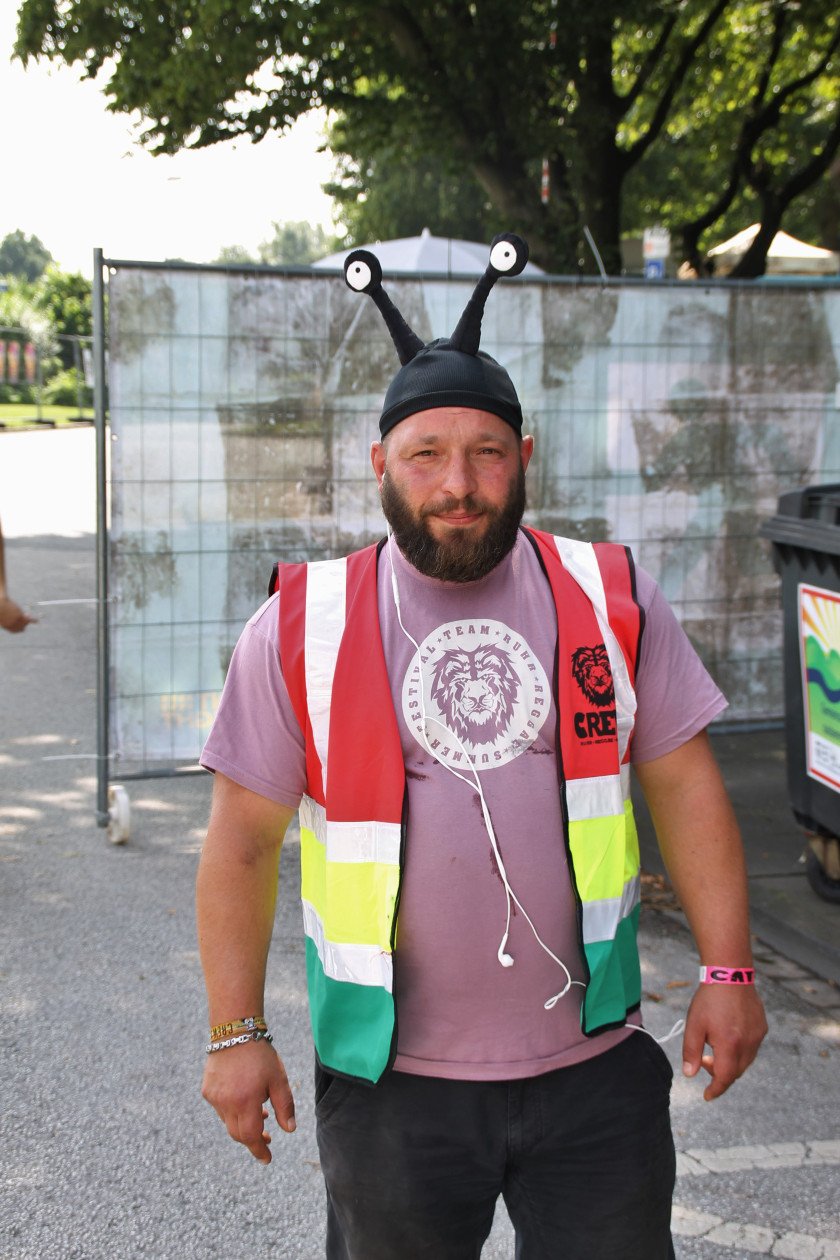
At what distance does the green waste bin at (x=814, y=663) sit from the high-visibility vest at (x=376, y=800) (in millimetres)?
2963

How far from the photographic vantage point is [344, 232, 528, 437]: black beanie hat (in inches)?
87.1

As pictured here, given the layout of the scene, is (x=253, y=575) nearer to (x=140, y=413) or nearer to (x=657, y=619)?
(x=140, y=413)

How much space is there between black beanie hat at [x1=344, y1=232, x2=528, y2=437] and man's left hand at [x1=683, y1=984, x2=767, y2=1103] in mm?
1010

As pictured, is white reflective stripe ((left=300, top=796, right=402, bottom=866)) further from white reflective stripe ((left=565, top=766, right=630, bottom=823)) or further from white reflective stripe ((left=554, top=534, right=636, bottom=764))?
white reflective stripe ((left=554, top=534, right=636, bottom=764))

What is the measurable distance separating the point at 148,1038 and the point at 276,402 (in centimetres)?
287

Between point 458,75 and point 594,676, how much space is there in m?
11.9

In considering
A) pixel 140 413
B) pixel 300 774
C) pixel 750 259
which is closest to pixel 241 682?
pixel 300 774

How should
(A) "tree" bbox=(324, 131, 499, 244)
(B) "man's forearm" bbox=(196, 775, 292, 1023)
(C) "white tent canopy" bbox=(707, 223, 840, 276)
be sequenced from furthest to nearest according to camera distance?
(A) "tree" bbox=(324, 131, 499, 244), (C) "white tent canopy" bbox=(707, 223, 840, 276), (B) "man's forearm" bbox=(196, 775, 292, 1023)

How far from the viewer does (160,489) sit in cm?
582

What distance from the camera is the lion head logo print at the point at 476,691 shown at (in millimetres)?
2156

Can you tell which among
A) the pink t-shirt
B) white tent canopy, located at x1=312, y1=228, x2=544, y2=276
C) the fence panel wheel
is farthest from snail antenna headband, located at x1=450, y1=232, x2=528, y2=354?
white tent canopy, located at x1=312, y1=228, x2=544, y2=276

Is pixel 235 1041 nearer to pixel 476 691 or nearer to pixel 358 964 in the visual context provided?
pixel 358 964

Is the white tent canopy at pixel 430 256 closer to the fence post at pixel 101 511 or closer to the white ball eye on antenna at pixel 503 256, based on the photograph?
the fence post at pixel 101 511

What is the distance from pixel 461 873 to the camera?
212 cm
